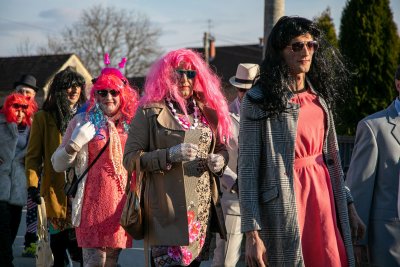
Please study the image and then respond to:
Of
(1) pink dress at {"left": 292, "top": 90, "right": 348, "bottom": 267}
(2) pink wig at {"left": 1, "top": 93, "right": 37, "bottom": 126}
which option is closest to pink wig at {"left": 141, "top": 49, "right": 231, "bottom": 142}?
(1) pink dress at {"left": 292, "top": 90, "right": 348, "bottom": 267}

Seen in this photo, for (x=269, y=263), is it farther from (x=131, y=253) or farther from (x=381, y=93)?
(x=381, y=93)

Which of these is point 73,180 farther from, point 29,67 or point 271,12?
point 29,67

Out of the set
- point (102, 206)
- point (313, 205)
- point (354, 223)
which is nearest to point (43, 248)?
point (102, 206)

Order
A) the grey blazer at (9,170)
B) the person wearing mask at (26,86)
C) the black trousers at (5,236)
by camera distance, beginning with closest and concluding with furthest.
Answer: the black trousers at (5,236) → the grey blazer at (9,170) → the person wearing mask at (26,86)

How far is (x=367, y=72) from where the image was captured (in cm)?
1877

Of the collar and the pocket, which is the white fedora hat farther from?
the pocket

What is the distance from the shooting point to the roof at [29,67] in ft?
179

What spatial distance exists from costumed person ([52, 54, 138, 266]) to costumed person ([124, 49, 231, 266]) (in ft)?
3.23

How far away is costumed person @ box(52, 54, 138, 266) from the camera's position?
19.1ft

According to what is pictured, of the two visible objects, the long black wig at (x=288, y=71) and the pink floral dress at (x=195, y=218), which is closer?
the long black wig at (x=288, y=71)

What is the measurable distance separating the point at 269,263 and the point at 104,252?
2365 mm

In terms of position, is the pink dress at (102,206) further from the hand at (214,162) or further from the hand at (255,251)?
the hand at (255,251)

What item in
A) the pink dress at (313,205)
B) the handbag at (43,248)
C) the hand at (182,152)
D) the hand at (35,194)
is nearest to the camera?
the pink dress at (313,205)

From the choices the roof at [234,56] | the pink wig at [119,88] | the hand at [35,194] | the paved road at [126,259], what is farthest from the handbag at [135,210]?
the roof at [234,56]
